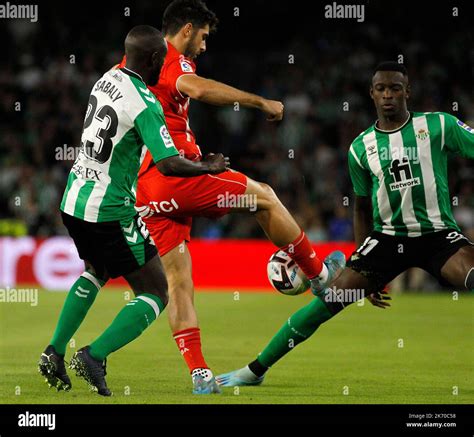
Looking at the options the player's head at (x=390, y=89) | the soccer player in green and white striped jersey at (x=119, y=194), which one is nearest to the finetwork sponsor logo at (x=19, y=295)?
the soccer player in green and white striped jersey at (x=119, y=194)

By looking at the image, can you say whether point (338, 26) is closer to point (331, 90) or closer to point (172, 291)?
point (331, 90)

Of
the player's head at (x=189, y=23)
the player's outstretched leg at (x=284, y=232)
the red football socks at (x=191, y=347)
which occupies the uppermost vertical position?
the player's head at (x=189, y=23)

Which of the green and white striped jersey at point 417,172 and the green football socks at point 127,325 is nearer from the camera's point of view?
the green football socks at point 127,325

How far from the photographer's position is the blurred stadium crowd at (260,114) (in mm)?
17781

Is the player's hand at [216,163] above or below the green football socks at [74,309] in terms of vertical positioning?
above

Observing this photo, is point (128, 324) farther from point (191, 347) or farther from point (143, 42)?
point (143, 42)

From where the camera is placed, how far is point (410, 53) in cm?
1942

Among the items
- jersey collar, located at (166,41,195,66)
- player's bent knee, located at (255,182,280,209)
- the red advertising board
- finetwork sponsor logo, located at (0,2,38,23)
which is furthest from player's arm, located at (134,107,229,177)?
finetwork sponsor logo, located at (0,2,38,23)

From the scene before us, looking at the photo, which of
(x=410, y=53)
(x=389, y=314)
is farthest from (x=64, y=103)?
(x=389, y=314)

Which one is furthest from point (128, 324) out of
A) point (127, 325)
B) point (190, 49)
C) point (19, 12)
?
point (19, 12)

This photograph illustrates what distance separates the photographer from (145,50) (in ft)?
21.6

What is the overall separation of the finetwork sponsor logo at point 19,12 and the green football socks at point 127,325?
39.4 ft

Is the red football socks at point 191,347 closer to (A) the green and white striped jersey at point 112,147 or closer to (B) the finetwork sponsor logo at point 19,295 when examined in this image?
(A) the green and white striped jersey at point 112,147
